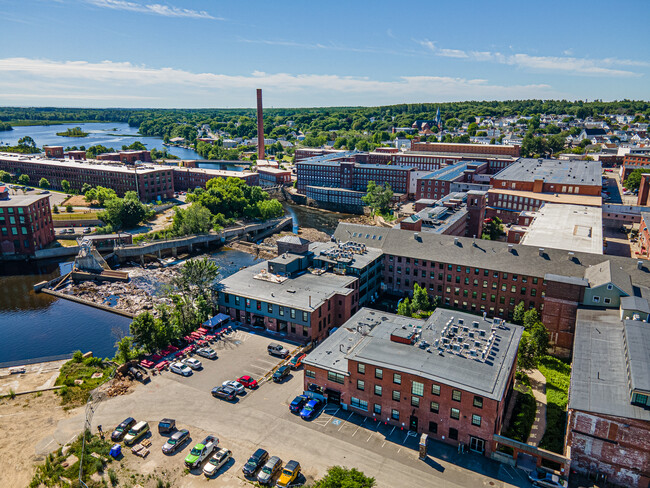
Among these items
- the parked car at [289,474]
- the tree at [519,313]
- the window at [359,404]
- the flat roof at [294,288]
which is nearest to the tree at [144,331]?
the flat roof at [294,288]

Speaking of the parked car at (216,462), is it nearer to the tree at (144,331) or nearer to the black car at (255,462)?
the black car at (255,462)

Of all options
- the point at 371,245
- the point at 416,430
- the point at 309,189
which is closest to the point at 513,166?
the point at 309,189

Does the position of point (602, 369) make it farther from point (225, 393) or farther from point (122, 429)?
point (122, 429)

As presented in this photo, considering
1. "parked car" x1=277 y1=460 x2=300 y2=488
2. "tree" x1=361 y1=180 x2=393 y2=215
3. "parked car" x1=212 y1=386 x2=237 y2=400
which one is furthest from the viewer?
"tree" x1=361 y1=180 x2=393 y2=215

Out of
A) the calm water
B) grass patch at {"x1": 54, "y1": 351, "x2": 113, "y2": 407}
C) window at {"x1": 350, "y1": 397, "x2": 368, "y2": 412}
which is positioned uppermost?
window at {"x1": 350, "y1": 397, "x2": 368, "y2": 412}

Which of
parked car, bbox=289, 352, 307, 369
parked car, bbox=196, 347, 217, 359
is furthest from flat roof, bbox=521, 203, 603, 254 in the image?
parked car, bbox=196, 347, 217, 359

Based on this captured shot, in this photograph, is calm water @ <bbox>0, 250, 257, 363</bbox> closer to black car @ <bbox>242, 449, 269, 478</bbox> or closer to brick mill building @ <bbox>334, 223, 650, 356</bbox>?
black car @ <bbox>242, 449, 269, 478</bbox>
